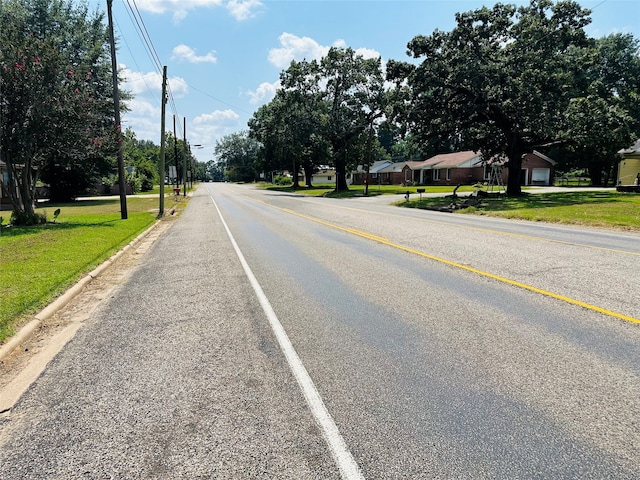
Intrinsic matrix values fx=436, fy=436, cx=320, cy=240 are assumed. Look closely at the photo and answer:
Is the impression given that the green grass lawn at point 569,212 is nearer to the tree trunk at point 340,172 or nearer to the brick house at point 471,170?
the brick house at point 471,170

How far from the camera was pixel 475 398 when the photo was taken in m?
3.52

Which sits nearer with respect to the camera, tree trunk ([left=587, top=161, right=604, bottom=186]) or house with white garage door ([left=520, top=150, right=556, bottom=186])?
tree trunk ([left=587, top=161, right=604, bottom=186])

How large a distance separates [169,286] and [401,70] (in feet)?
94.8

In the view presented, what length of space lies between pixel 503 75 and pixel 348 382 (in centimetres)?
2968

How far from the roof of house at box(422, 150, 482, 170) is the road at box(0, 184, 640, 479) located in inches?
2079

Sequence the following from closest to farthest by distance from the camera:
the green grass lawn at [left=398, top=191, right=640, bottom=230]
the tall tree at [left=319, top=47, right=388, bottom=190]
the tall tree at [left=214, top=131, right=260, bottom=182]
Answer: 1. the green grass lawn at [left=398, top=191, right=640, bottom=230]
2. the tall tree at [left=319, top=47, right=388, bottom=190]
3. the tall tree at [left=214, top=131, right=260, bottom=182]

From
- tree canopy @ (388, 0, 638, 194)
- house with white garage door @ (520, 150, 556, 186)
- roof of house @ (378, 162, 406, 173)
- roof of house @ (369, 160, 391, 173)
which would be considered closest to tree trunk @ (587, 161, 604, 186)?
house with white garage door @ (520, 150, 556, 186)

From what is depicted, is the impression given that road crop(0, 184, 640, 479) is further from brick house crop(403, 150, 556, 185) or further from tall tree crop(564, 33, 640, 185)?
brick house crop(403, 150, 556, 185)

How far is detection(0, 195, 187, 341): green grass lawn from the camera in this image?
6.37 meters

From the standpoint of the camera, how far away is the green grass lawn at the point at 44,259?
6.37 m

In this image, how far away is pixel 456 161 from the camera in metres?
59.8

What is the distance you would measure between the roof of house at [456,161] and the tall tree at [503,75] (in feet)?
79.7

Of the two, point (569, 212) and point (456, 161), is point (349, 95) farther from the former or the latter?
point (569, 212)

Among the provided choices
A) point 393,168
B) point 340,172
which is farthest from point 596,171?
point 393,168
